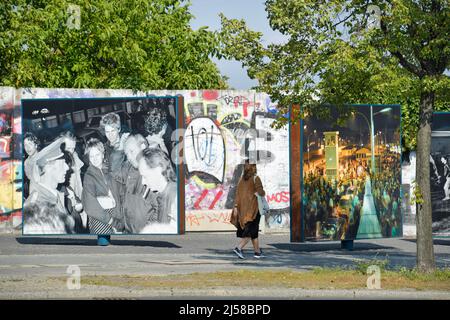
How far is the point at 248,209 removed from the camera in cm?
2061

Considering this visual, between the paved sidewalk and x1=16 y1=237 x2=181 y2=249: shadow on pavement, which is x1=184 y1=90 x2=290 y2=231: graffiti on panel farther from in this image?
x1=16 y1=237 x2=181 y2=249: shadow on pavement

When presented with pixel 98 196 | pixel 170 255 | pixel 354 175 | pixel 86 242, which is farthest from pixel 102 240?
pixel 354 175

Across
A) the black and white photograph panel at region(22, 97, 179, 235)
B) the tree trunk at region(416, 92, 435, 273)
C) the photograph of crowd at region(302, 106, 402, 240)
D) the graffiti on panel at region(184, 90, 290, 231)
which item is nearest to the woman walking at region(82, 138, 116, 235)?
the black and white photograph panel at region(22, 97, 179, 235)

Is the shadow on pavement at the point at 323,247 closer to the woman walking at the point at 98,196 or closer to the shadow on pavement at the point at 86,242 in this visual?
the shadow on pavement at the point at 86,242

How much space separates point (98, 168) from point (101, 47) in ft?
30.0

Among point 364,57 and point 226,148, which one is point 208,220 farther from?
point 364,57

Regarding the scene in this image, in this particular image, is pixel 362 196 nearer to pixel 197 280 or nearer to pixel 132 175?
pixel 132 175

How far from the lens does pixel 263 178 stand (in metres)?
26.7

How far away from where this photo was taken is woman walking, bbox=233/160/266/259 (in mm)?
20391

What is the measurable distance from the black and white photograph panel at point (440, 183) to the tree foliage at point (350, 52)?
523 cm

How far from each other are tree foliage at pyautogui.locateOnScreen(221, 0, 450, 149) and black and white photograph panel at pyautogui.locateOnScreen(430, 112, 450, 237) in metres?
5.23

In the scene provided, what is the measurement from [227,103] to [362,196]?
5.75 meters

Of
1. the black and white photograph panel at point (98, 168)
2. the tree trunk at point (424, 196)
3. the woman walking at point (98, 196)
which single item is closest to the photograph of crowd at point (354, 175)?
the black and white photograph panel at point (98, 168)
